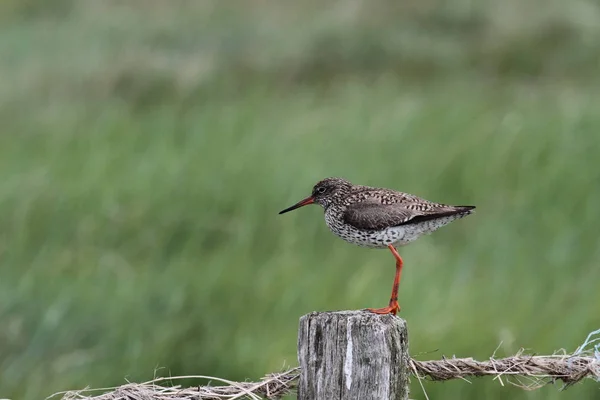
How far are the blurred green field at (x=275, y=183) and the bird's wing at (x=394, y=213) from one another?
116 cm

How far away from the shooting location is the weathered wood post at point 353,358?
3.99 m

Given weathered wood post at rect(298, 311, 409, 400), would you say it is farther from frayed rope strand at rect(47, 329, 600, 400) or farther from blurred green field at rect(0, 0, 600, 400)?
blurred green field at rect(0, 0, 600, 400)

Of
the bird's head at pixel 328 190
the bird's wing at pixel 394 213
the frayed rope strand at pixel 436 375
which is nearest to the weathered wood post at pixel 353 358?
the frayed rope strand at pixel 436 375

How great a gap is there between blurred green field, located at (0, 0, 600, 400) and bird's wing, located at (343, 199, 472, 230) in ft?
3.81

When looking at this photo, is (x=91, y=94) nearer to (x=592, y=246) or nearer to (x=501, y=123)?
(x=501, y=123)

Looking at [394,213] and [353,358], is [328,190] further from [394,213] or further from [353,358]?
[353,358]

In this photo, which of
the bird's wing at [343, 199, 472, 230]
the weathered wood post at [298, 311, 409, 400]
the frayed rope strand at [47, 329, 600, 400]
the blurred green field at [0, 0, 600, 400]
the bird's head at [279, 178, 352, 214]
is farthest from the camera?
the blurred green field at [0, 0, 600, 400]

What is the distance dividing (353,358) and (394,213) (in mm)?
2084

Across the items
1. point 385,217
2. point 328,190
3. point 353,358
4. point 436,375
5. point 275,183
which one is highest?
point 275,183

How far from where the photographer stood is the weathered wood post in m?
3.99

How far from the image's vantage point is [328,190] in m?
6.50

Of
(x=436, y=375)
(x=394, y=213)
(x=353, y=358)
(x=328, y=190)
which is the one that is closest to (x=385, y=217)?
(x=394, y=213)

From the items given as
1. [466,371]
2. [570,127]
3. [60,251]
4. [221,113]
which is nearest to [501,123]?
[570,127]

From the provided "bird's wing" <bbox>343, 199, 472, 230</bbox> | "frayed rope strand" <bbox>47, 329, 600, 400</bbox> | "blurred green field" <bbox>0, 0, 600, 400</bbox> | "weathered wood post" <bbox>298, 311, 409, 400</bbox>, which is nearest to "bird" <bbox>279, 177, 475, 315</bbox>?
"bird's wing" <bbox>343, 199, 472, 230</bbox>
